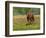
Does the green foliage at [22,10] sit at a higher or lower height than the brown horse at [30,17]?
higher

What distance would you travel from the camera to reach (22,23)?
1.56m

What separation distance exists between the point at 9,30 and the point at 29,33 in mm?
293

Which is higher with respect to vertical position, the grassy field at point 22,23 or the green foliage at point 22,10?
the green foliage at point 22,10

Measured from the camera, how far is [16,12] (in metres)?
1.54

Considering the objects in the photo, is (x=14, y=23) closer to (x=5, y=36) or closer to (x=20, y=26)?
(x=20, y=26)

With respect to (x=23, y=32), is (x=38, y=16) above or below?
above

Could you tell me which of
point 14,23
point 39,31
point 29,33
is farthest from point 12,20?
point 39,31

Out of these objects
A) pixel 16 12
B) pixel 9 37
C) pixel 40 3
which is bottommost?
pixel 9 37

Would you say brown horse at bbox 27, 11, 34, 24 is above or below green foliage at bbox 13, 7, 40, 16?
below

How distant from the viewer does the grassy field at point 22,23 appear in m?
1.53

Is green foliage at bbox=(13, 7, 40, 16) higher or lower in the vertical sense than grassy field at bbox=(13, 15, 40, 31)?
higher

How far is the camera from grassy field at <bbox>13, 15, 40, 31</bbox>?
1.53m

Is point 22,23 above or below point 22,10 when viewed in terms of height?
below

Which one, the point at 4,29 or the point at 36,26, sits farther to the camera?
the point at 36,26
